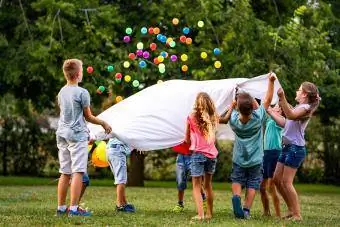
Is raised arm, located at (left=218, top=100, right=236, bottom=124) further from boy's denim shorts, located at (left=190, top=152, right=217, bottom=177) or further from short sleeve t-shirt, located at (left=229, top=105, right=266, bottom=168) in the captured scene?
boy's denim shorts, located at (left=190, top=152, right=217, bottom=177)

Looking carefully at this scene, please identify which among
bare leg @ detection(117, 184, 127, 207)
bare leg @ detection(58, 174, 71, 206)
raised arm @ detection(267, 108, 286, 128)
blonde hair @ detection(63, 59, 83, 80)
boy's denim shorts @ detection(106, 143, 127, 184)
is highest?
blonde hair @ detection(63, 59, 83, 80)

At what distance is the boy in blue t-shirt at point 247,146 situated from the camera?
9641mm

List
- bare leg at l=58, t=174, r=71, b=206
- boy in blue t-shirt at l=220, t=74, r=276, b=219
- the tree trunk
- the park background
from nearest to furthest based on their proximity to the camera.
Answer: bare leg at l=58, t=174, r=71, b=206 < boy in blue t-shirt at l=220, t=74, r=276, b=219 < the park background < the tree trunk

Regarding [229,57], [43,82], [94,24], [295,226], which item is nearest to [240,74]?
[229,57]

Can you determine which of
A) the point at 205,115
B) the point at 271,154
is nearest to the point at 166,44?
the point at 271,154

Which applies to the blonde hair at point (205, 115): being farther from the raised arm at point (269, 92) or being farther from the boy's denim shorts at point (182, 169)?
the boy's denim shorts at point (182, 169)

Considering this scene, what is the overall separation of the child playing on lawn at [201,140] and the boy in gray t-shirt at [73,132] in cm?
102

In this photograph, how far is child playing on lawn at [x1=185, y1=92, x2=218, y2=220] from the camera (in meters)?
9.59

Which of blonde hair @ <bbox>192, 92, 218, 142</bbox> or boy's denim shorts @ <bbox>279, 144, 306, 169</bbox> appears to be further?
boy's denim shorts @ <bbox>279, 144, 306, 169</bbox>

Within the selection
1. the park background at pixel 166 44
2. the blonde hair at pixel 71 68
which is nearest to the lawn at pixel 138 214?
the blonde hair at pixel 71 68

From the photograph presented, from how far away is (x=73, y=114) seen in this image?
9.45 meters

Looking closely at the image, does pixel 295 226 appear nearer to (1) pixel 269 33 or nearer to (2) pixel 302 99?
(2) pixel 302 99

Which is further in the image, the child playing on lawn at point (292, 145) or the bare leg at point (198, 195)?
the child playing on lawn at point (292, 145)

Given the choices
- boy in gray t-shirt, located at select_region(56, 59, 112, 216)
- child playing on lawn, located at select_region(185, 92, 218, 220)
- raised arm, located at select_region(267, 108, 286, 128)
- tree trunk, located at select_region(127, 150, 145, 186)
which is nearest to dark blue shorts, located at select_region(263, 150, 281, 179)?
raised arm, located at select_region(267, 108, 286, 128)
